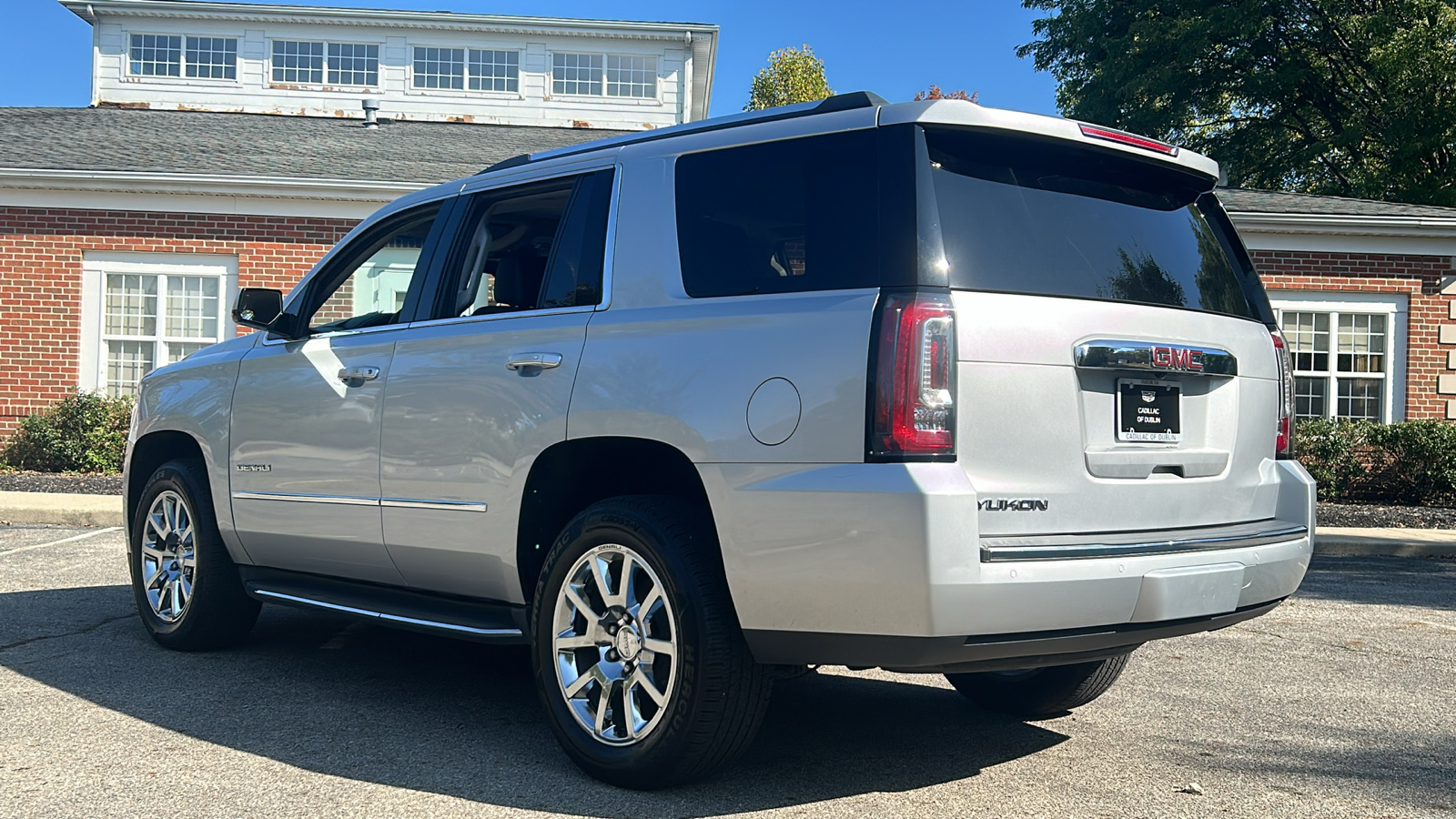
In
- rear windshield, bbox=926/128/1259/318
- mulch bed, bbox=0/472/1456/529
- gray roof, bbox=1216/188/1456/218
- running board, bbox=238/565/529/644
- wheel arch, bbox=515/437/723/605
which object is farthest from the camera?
gray roof, bbox=1216/188/1456/218

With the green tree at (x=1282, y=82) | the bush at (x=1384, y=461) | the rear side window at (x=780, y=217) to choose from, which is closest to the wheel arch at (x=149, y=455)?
the rear side window at (x=780, y=217)

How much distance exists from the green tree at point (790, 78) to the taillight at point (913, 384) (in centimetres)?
4267

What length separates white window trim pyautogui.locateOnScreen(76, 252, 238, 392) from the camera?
16562mm

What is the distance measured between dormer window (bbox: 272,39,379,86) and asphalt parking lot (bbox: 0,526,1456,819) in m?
21.9

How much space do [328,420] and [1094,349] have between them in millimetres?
2996

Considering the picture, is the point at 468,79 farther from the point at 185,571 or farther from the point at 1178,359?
the point at 1178,359

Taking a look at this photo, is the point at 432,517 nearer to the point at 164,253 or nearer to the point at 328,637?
the point at 328,637

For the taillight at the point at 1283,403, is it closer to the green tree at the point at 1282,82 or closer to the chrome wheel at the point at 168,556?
the chrome wheel at the point at 168,556

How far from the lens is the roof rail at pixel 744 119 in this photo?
149 inches

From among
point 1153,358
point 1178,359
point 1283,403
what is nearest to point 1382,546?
point 1283,403

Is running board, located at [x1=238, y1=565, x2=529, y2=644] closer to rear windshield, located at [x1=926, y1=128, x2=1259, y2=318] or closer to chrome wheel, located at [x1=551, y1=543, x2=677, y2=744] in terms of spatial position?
chrome wheel, located at [x1=551, y1=543, x2=677, y2=744]

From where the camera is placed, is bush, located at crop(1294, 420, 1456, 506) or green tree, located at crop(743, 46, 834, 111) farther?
A: green tree, located at crop(743, 46, 834, 111)

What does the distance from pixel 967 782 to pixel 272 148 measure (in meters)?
16.8

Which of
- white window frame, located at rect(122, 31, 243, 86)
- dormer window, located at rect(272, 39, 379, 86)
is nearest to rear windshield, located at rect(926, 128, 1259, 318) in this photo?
dormer window, located at rect(272, 39, 379, 86)
